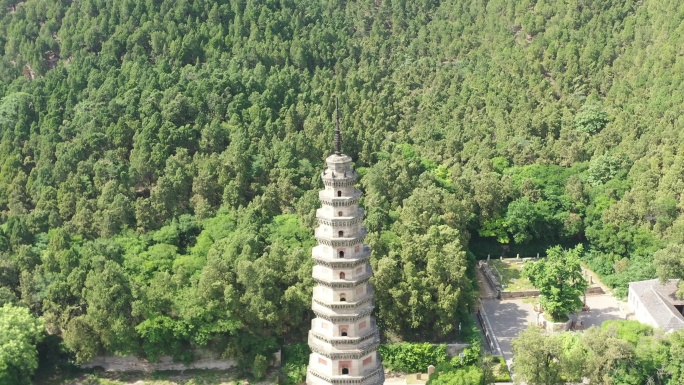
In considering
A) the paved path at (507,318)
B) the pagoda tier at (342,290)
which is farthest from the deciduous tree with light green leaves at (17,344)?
the paved path at (507,318)

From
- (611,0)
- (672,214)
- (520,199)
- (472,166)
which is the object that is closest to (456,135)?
(472,166)

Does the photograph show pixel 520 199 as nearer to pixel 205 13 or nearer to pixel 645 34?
pixel 645 34

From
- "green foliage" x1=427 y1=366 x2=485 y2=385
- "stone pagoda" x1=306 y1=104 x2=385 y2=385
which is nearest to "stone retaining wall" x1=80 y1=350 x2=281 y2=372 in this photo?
"stone pagoda" x1=306 y1=104 x2=385 y2=385

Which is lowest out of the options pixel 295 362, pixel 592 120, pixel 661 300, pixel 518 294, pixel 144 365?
pixel 144 365

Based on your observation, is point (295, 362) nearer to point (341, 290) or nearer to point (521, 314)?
→ point (341, 290)

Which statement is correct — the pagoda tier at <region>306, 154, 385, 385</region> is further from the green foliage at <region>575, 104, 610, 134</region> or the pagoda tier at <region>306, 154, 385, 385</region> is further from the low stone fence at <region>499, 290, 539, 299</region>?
the green foliage at <region>575, 104, 610, 134</region>

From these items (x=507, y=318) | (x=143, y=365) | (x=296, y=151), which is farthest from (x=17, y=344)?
(x=507, y=318)

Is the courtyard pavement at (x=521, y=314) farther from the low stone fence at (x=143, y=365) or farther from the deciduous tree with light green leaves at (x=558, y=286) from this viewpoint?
the low stone fence at (x=143, y=365)
